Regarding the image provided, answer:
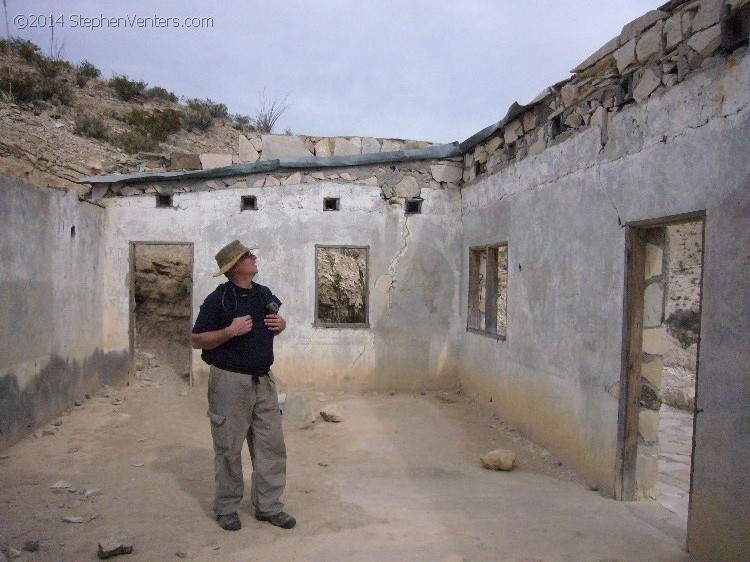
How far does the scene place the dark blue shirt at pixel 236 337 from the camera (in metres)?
3.51

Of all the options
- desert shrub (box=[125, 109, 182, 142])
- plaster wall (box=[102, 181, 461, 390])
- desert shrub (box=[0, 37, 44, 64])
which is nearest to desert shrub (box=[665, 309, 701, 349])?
plaster wall (box=[102, 181, 461, 390])

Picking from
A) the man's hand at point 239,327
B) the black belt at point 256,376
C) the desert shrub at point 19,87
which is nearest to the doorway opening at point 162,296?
the desert shrub at point 19,87

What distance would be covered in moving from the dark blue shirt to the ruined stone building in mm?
2656

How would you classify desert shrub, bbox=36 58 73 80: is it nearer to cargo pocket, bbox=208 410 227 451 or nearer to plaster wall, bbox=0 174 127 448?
plaster wall, bbox=0 174 127 448

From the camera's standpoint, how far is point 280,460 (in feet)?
12.2

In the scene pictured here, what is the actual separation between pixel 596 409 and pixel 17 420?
5285mm

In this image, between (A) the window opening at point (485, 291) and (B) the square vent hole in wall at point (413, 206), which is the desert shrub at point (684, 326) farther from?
(B) the square vent hole in wall at point (413, 206)

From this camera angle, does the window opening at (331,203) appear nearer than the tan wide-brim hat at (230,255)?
No

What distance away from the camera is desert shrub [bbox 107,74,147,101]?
1625 cm

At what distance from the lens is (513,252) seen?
634 centimetres

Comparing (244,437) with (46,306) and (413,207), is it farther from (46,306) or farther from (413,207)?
(413,207)

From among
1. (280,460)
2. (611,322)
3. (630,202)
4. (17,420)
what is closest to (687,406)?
(611,322)

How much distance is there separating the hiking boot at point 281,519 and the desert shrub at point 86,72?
16.0 metres

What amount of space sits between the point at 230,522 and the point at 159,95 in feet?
53.8
